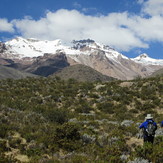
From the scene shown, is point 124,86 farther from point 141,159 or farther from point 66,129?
point 141,159

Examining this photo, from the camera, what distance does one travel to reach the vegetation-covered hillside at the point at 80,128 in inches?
384

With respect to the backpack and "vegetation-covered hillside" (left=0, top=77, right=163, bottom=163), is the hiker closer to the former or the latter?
the backpack

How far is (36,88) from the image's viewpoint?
29.2m

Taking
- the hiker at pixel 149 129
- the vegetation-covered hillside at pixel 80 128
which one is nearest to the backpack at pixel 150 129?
the hiker at pixel 149 129

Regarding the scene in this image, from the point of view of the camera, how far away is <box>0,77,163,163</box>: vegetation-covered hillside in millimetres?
9766

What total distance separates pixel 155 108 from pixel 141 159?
548 inches

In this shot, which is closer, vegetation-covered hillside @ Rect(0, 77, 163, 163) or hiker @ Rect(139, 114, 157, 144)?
vegetation-covered hillside @ Rect(0, 77, 163, 163)

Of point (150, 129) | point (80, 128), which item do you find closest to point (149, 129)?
point (150, 129)

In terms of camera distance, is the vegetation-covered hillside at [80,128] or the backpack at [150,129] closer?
A: the vegetation-covered hillside at [80,128]

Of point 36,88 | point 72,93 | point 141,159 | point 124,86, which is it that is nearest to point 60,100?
point 72,93

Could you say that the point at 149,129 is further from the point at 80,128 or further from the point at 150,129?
the point at 80,128

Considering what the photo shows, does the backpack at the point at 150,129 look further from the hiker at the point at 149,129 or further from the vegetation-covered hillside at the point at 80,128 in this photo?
the vegetation-covered hillside at the point at 80,128

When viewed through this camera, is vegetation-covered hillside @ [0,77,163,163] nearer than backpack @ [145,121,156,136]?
Yes

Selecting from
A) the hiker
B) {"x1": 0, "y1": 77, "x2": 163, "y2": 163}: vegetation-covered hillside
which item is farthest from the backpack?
{"x1": 0, "y1": 77, "x2": 163, "y2": 163}: vegetation-covered hillside
